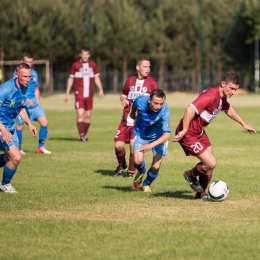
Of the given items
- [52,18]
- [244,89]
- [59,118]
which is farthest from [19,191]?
[244,89]

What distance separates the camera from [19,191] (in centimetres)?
1135

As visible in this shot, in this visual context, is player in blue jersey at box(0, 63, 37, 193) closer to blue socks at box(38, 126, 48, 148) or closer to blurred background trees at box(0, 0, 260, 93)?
blue socks at box(38, 126, 48, 148)

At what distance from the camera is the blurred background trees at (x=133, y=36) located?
176 ft

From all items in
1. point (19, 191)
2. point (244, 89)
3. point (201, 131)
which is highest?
point (201, 131)

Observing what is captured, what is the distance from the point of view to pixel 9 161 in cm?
1114

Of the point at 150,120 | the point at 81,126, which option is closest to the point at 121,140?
the point at 150,120

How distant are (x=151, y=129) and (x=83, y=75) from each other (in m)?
9.85

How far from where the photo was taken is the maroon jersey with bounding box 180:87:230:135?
389 inches

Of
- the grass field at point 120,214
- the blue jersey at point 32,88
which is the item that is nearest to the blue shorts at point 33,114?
the blue jersey at point 32,88

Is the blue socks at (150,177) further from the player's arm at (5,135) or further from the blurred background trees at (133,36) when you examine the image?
the blurred background trees at (133,36)

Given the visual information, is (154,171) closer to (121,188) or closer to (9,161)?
(121,188)

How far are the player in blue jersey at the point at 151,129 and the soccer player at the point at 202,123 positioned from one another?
413 mm

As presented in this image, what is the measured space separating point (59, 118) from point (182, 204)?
19.6 metres

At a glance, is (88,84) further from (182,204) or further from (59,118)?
(182,204)
